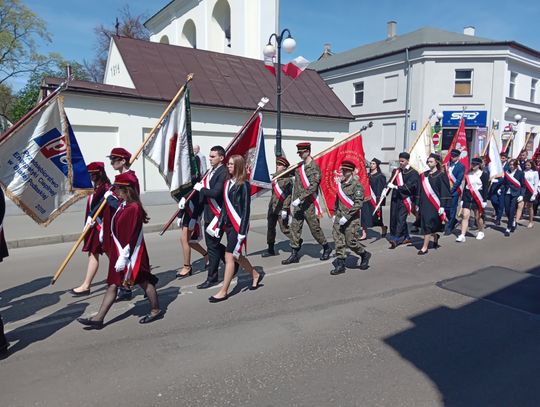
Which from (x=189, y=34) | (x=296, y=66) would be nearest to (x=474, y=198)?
(x=296, y=66)

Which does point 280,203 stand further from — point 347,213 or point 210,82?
point 210,82

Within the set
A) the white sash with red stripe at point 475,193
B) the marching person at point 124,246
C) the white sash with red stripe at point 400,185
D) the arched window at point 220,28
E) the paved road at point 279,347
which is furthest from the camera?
the arched window at point 220,28

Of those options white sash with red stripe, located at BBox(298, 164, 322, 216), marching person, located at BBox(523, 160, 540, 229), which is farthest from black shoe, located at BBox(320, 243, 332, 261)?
marching person, located at BBox(523, 160, 540, 229)

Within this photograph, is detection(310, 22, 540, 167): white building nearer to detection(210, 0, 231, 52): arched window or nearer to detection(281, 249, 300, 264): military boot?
detection(210, 0, 231, 52): arched window

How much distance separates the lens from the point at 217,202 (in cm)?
554

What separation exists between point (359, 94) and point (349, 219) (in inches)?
1098

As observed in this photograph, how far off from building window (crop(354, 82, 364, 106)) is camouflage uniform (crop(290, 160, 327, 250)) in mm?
26809

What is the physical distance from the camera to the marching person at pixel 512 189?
10.7 meters

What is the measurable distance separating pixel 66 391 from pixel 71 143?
3.06 metres

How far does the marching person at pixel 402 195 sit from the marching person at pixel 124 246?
5.66 metres

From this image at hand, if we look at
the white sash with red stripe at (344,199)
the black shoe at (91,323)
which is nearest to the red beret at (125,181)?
the black shoe at (91,323)

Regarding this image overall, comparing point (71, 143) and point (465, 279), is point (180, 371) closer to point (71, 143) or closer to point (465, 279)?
point (71, 143)

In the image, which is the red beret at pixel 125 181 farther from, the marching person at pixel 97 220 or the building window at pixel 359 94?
the building window at pixel 359 94

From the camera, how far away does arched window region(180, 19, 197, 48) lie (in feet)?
110
